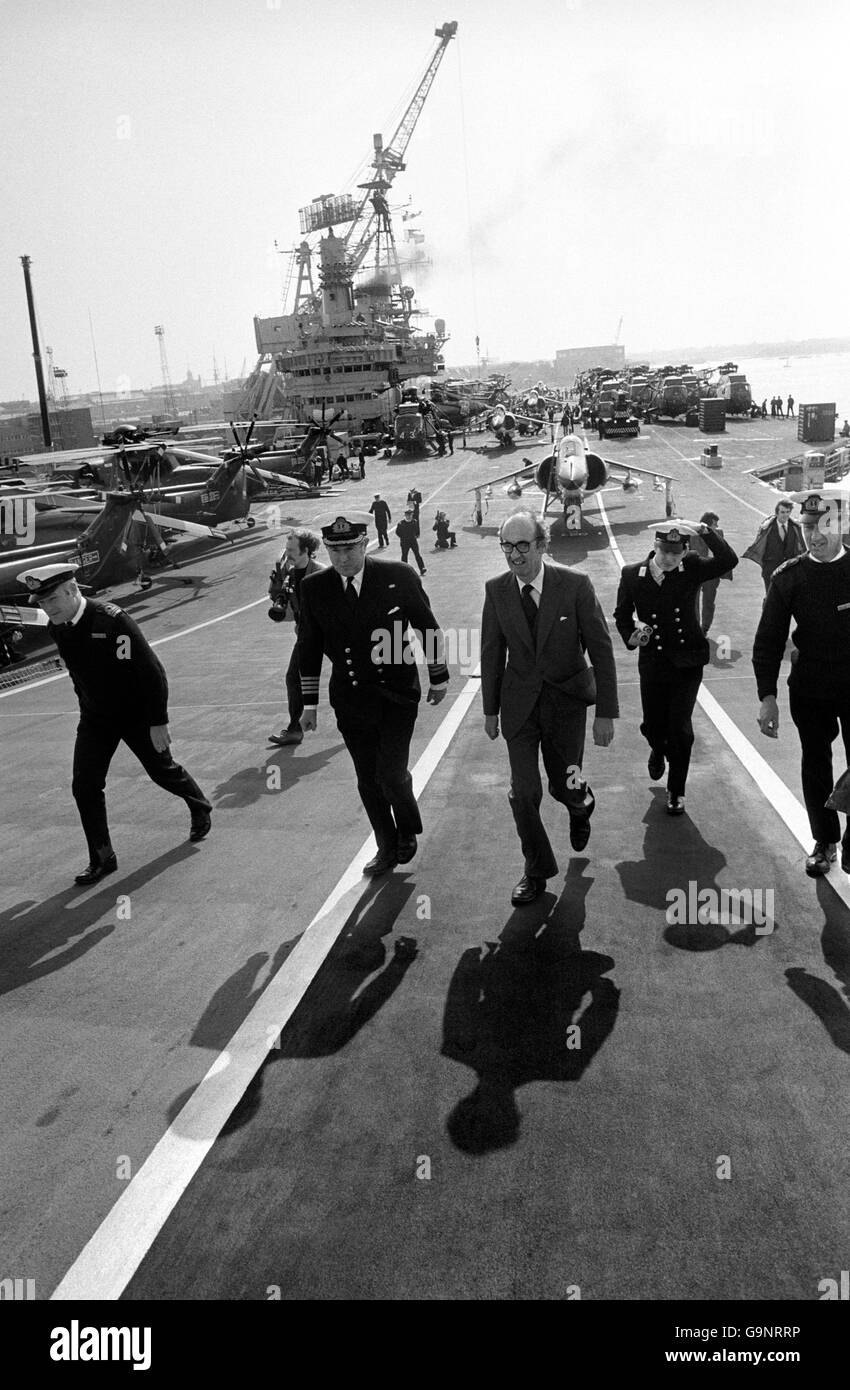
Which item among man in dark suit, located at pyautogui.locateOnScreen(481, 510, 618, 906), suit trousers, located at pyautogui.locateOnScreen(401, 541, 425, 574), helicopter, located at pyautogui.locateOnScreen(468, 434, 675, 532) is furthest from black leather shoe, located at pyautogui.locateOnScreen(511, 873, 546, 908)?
helicopter, located at pyautogui.locateOnScreen(468, 434, 675, 532)

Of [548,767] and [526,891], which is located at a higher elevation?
[548,767]

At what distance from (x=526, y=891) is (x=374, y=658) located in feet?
5.66

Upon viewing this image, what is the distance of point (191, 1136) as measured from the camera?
367 centimetres

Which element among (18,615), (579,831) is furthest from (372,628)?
(18,615)

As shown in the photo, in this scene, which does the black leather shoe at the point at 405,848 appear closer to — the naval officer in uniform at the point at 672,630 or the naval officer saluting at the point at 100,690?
the naval officer saluting at the point at 100,690

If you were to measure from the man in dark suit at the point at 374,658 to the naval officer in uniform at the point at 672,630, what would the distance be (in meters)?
1.76

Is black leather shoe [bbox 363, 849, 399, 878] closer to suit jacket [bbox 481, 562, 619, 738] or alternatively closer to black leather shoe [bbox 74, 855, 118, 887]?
suit jacket [bbox 481, 562, 619, 738]

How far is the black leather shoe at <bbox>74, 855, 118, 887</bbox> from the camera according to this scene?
6242 millimetres

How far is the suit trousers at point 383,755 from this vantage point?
5898 mm

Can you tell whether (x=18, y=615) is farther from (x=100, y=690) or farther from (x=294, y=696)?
(x=100, y=690)

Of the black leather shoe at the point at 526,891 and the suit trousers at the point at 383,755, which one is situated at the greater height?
the suit trousers at the point at 383,755

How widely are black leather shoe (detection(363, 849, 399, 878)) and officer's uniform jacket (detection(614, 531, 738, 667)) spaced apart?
2300 mm

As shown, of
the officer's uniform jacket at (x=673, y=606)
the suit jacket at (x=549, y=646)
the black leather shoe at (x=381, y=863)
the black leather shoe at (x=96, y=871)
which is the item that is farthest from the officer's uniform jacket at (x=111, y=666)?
the officer's uniform jacket at (x=673, y=606)
